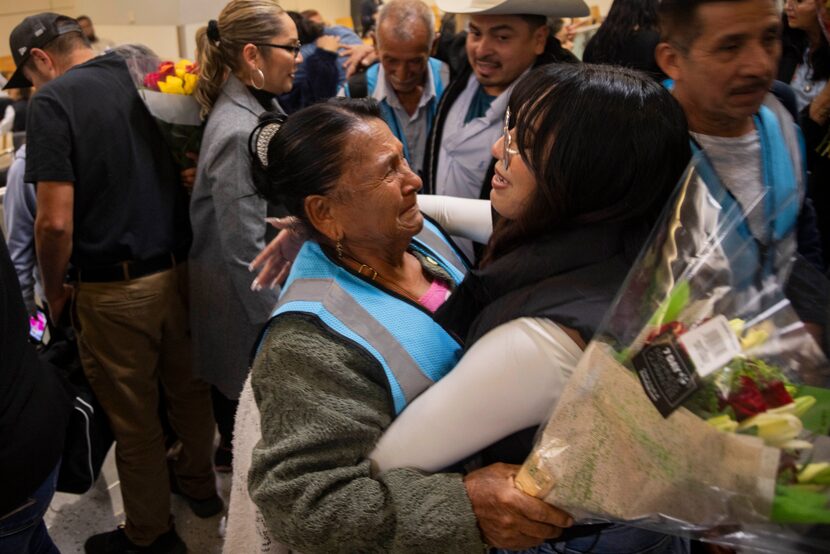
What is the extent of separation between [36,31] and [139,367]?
3.65ft

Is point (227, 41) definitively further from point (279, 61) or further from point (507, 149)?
point (507, 149)

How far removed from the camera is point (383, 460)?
984 mm

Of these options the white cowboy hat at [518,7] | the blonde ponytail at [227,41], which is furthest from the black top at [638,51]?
the blonde ponytail at [227,41]

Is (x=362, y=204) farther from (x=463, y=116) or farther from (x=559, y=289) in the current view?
(x=463, y=116)

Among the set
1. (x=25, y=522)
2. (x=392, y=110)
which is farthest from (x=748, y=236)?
(x=392, y=110)

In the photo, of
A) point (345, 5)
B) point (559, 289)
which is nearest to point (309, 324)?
point (559, 289)

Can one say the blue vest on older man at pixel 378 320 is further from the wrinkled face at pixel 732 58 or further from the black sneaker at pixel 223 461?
the black sneaker at pixel 223 461

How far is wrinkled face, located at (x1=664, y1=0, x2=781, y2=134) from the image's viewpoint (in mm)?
1427

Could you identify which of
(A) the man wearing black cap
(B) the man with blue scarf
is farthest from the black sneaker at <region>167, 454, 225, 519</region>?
(B) the man with blue scarf

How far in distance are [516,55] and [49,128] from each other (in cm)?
138

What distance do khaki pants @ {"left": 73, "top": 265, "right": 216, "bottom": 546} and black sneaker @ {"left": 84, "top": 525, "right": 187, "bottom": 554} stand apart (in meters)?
0.03

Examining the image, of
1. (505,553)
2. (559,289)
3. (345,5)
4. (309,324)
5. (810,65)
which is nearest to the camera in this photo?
(559,289)

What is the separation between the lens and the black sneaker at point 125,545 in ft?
7.38

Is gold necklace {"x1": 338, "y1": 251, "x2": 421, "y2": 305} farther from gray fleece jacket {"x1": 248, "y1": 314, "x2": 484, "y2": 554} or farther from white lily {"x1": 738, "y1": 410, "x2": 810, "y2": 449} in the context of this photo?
white lily {"x1": 738, "y1": 410, "x2": 810, "y2": 449}
